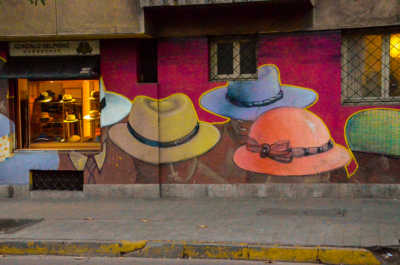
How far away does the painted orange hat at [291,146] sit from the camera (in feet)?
34.8

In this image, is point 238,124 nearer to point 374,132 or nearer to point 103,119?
point 374,132

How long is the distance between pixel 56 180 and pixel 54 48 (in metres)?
2.80

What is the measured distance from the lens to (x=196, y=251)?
24.3 feet

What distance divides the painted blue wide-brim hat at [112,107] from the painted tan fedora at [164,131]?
0.49 feet

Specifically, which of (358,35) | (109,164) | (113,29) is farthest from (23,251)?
(358,35)

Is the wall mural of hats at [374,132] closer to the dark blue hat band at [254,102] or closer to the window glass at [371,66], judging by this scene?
the window glass at [371,66]

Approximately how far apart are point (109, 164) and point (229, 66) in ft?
10.4

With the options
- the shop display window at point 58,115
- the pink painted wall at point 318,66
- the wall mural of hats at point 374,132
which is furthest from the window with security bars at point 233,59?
the shop display window at point 58,115

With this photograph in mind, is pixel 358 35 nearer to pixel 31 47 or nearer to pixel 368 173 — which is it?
pixel 368 173

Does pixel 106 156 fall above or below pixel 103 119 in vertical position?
below

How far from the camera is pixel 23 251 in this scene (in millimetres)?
7867

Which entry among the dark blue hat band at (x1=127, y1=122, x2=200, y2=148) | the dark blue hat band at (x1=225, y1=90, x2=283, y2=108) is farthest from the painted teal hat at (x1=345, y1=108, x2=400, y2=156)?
the dark blue hat band at (x1=127, y1=122, x2=200, y2=148)

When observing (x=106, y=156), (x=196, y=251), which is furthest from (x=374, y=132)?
(x=106, y=156)

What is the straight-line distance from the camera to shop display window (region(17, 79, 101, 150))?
11602 mm
